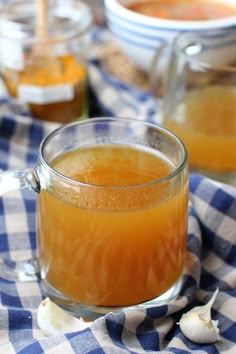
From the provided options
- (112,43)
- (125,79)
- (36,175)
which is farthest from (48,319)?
(112,43)

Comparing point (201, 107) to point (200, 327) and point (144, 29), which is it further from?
point (200, 327)

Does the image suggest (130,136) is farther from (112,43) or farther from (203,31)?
(112,43)

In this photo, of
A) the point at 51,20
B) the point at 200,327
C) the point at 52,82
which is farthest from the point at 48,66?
the point at 200,327

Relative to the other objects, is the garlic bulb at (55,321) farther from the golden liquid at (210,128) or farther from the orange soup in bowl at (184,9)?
the orange soup in bowl at (184,9)

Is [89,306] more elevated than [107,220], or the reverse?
[107,220]

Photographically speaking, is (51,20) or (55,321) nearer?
(55,321)

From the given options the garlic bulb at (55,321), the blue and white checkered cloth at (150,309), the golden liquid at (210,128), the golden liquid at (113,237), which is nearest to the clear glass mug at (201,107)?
the golden liquid at (210,128)

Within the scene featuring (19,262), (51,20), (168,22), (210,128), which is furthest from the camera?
(51,20)
